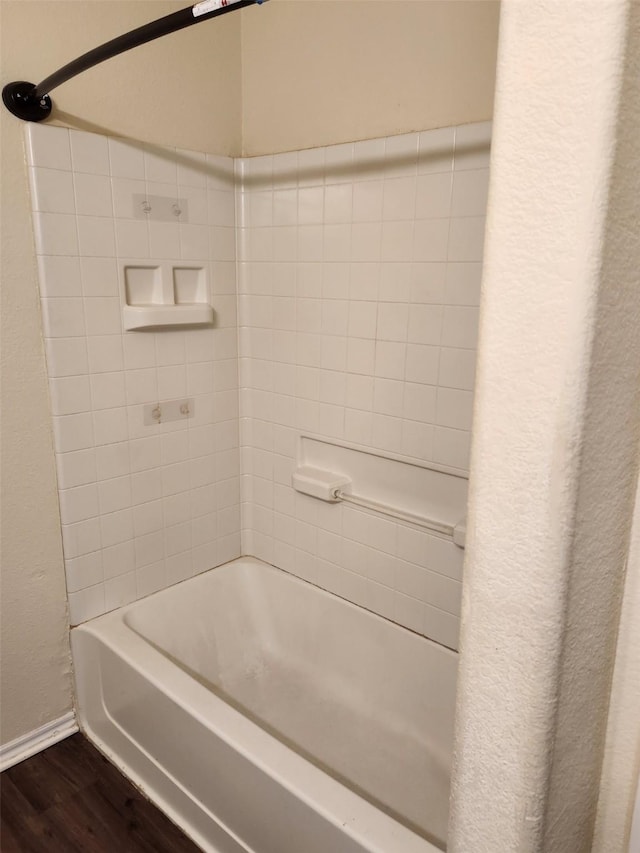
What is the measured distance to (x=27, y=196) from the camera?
1.58 m

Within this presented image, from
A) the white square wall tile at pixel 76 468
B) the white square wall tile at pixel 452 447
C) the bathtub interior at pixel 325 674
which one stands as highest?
the white square wall tile at pixel 452 447

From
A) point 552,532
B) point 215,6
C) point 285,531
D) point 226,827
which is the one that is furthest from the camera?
point 285,531

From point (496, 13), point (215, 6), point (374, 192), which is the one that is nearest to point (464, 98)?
point (496, 13)

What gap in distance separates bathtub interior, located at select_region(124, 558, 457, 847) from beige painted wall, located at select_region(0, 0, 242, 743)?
0.31 meters

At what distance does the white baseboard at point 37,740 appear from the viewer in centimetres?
181

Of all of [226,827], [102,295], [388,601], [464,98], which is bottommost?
[226,827]

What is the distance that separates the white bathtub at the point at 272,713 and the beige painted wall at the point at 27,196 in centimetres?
16

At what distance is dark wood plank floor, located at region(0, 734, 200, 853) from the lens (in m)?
1.57

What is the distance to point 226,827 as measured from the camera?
1.53 meters

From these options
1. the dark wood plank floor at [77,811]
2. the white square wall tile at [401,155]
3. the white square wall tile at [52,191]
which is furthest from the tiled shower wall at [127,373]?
the white square wall tile at [401,155]

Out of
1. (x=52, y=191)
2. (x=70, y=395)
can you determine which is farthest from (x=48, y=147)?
(x=70, y=395)

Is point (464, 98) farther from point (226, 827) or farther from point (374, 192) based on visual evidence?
point (226, 827)

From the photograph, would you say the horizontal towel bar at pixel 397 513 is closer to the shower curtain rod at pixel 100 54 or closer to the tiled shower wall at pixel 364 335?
the tiled shower wall at pixel 364 335

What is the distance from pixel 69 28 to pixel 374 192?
914 millimetres
